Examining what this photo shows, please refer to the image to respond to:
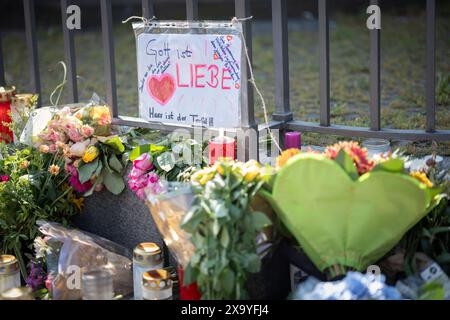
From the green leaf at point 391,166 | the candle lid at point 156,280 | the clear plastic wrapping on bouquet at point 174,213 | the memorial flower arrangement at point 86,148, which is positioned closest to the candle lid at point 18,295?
the candle lid at point 156,280

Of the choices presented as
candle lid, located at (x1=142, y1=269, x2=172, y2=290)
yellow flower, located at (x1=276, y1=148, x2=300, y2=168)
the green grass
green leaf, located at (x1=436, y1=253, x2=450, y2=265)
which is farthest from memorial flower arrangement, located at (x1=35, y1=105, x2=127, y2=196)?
green leaf, located at (x1=436, y1=253, x2=450, y2=265)

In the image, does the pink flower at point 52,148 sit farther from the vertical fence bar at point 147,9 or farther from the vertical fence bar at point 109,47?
the vertical fence bar at point 147,9

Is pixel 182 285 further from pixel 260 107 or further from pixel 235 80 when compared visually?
pixel 260 107

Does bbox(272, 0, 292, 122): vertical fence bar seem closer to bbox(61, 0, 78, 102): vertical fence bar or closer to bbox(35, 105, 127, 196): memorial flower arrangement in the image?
bbox(35, 105, 127, 196): memorial flower arrangement

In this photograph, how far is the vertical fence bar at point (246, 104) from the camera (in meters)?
3.02

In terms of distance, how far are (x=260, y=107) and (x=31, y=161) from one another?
201 cm

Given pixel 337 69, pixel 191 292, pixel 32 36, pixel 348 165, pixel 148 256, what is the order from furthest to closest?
1. pixel 337 69
2. pixel 32 36
3. pixel 148 256
4. pixel 191 292
5. pixel 348 165

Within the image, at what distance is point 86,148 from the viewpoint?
323 cm

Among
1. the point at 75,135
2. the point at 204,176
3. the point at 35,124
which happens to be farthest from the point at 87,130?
the point at 204,176

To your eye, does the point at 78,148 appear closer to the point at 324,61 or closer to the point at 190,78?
the point at 190,78

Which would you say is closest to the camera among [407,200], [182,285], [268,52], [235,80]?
[407,200]

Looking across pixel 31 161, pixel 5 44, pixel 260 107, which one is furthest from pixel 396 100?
pixel 5 44

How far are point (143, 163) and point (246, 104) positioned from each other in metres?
0.50

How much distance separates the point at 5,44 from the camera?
27.3 ft
